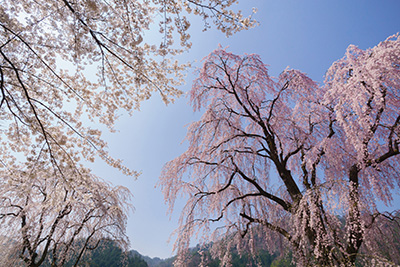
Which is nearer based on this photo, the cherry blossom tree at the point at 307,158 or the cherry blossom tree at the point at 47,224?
the cherry blossom tree at the point at 307,158

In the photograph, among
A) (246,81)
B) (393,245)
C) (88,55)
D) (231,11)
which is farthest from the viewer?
(246,81)

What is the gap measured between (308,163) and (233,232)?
2.70m

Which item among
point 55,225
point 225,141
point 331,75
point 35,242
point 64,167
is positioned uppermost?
point 331,75

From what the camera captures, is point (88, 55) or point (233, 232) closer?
point (88, 55)

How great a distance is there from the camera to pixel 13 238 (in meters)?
5.73

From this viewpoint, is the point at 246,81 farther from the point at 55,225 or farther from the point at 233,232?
the point at 55,225

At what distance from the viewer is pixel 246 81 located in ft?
20.0

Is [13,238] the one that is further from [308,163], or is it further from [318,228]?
[308,163]

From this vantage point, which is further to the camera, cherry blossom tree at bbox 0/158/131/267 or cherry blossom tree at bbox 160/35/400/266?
cherry blossom tree at bbox 0/158/131/267

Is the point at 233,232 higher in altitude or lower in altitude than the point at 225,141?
lower

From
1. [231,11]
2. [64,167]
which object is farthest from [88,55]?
[231,11]

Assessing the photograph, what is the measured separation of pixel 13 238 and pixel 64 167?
4726 millimetres

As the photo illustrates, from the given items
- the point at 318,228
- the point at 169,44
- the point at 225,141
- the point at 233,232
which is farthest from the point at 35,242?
the point at 318,228

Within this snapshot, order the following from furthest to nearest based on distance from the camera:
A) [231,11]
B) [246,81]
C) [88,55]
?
[246,81] → [88,55] → [231,11]
